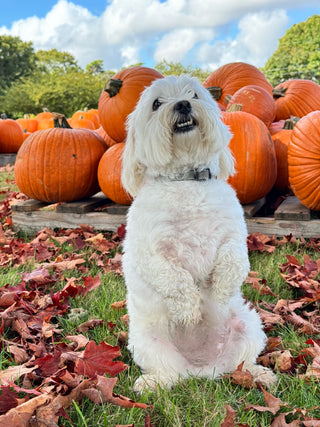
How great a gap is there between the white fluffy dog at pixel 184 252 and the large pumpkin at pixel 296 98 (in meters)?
4.02

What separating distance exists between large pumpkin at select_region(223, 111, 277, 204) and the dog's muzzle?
2260 millimetres

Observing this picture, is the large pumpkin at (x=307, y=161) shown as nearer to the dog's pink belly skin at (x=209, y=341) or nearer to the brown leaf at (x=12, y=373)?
the dog's pink belly skin at (x=209, y=341)

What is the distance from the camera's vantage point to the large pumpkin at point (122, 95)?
480cm

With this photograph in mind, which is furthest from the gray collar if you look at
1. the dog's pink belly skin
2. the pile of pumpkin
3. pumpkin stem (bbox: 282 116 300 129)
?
pumpkin stem (bbox: 282 116 300 129)

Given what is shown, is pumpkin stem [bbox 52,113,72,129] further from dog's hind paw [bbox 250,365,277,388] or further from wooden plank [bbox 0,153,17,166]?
wooden plank [bbox 0,153,17,166]

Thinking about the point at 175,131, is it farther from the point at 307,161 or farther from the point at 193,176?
the point at 307,161

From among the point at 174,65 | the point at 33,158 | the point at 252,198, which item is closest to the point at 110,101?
the point at 33,158

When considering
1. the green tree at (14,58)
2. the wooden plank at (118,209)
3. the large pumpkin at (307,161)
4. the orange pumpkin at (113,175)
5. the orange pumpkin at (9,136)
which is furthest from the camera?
the green tree at (14,58)

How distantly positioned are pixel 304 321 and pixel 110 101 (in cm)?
327

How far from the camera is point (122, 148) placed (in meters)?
4.82

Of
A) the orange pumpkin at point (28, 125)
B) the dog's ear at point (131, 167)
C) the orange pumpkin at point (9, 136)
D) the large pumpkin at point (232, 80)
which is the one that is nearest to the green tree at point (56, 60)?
the orange pumpkin at point (28, 125)

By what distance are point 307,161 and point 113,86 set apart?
2248 millimetres

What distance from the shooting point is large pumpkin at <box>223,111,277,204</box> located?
4.52 metres

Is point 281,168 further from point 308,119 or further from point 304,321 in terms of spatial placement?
point 304,321
